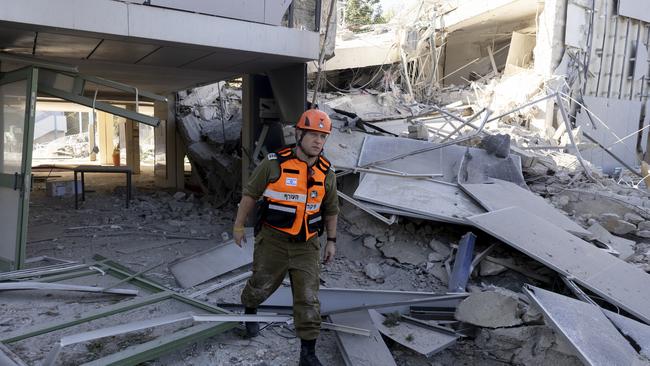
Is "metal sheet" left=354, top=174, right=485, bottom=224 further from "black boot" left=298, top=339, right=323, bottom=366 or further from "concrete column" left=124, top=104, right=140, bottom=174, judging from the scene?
"concrete column" left=124, top=104, right=140, bottom=174

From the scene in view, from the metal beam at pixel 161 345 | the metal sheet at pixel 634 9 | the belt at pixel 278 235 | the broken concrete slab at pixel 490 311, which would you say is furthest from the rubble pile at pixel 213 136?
the metal sheet at pixel 634 9

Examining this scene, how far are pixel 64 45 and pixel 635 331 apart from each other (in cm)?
591

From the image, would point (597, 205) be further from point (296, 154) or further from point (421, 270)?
point (296, 154)

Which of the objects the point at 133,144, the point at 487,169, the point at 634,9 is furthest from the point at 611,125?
the point at 133,144

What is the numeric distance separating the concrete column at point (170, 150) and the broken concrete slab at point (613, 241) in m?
8.77

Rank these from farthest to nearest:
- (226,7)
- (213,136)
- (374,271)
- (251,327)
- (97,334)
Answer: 1. (213,136)
2. (374,271)
3. (226,7)
4. (251,327)
5. (97,334)

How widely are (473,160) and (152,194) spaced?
6.71 metres

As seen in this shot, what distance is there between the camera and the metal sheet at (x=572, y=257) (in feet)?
12.9

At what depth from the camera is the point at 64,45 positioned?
5.02 metres

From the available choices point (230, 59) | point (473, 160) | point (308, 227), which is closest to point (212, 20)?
point (230, 59)

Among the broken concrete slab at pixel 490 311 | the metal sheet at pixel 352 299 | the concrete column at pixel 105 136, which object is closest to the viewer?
the broken concrete slab at pixel 490 311

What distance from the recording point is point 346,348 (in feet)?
10.7

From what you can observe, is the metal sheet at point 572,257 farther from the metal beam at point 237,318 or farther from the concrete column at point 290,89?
the concrete column at point 290,89

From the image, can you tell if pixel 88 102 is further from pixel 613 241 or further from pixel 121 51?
pixel 613 241
